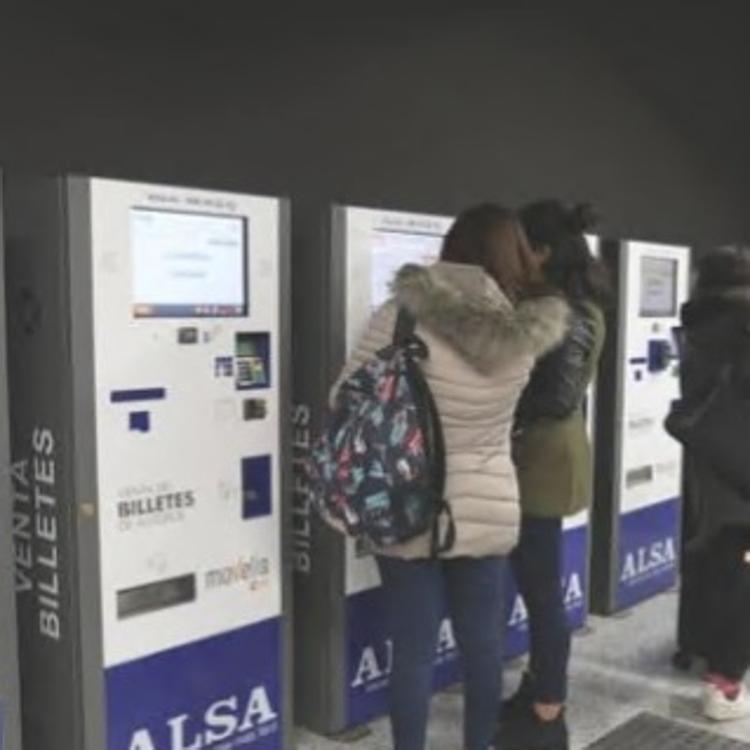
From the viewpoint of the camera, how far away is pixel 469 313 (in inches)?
88.0

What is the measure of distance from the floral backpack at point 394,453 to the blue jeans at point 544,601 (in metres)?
0.51

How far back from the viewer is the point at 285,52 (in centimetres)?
334

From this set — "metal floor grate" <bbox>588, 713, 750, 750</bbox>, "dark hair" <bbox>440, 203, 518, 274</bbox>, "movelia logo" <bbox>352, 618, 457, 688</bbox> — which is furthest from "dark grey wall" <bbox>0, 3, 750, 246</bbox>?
"metal floor grate" <bbox>588, 713, 750, 750</bbox>

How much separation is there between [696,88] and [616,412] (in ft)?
7.85

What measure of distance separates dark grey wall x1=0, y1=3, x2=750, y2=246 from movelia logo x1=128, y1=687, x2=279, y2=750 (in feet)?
4.60

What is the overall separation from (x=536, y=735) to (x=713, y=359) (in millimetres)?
1134

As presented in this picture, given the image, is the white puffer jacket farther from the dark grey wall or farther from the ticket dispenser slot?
the ticket dispenser slot

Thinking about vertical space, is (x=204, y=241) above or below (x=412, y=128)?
below

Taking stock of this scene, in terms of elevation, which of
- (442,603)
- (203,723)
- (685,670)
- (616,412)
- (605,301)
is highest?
(605,301)

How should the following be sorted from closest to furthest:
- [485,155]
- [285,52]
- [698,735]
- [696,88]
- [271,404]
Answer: [271,404]
[698,735]
[285,52]
[485,155]
[696,88]

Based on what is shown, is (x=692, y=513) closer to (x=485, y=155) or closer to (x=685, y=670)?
(x=685, y=670)

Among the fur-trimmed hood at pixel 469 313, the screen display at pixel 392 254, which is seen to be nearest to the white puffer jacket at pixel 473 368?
the fur-trimmed hood at pixel 469 313

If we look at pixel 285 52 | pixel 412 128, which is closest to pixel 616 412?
pixel 412 128

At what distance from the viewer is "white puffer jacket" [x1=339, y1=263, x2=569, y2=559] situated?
7.36 feet
